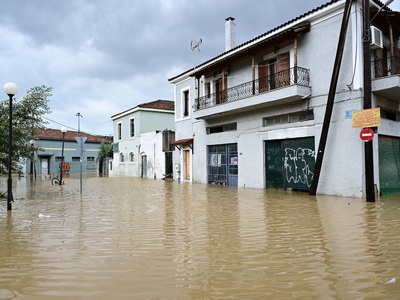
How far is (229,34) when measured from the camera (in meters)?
19.1

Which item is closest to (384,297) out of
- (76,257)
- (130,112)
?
(76,257)

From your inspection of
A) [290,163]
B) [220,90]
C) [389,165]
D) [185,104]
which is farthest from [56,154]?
[389,165]

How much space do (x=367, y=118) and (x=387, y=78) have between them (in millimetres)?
2212

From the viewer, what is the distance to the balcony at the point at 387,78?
1058 cm

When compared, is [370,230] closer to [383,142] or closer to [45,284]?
[45,284]

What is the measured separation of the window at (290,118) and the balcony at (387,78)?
2.59 m

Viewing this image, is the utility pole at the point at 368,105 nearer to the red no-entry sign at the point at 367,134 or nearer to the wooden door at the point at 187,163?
the red no-entry sign at the point at 367,134

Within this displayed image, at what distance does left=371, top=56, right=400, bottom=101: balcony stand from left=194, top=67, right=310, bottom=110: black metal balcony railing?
2495mm

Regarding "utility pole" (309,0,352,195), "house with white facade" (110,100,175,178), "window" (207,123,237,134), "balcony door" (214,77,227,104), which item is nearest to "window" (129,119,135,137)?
"house with white facade" (110,100,175,178)

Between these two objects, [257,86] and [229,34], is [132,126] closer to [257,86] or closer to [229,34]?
[229,34]

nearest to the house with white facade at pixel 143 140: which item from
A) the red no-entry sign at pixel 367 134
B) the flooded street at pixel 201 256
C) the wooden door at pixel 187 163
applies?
the wooden door at pixel 187 163

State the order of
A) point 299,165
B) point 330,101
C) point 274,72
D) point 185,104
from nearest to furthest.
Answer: point 330,101 → point 299,165 → point 274,72 → point 185,104

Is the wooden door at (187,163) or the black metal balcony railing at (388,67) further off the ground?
the black metal balcony railing at (388,67)

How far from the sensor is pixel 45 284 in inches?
128
